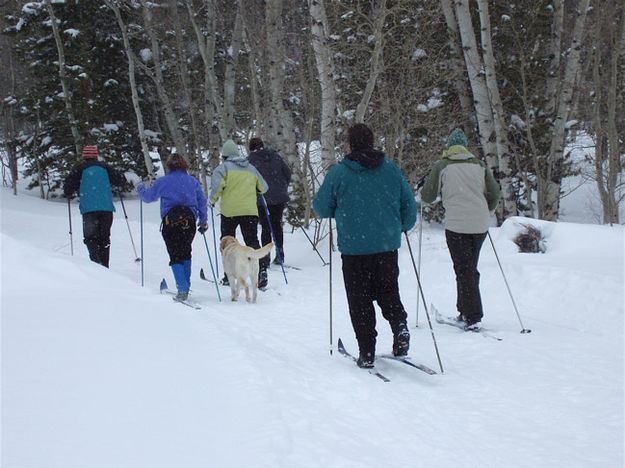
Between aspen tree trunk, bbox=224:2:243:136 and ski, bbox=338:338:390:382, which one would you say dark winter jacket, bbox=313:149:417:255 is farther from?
aspen tree trunk, bbox=224:2:243:136

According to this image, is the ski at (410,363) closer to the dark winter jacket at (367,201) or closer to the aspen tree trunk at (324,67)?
the dark winter jacket at (367,201)

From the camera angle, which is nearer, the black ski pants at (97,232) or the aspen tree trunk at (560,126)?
the black ski pants at (97,232)

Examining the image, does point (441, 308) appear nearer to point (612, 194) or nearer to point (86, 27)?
point (612, 194)

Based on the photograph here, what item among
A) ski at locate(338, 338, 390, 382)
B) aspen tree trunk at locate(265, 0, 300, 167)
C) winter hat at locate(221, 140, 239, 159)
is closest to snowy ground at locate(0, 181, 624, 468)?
ski at locate(338, 338, 390, 382)

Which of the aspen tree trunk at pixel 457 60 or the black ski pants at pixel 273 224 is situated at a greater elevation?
the aspen tree trunk at pixel 457 60

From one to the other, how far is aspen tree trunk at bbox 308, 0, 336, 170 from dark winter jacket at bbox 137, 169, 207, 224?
12.5ft

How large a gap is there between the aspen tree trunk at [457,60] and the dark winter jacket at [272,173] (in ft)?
19.6

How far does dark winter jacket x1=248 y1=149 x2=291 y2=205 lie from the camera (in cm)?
951

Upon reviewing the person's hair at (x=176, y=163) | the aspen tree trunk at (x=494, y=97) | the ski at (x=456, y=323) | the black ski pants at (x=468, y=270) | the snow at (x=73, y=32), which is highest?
the snow at (x=73, y=32)

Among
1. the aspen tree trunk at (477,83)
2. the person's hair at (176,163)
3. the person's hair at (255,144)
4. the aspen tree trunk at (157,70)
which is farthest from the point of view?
the aspen tree trunk at (157,70)

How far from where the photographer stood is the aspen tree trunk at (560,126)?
11961mm

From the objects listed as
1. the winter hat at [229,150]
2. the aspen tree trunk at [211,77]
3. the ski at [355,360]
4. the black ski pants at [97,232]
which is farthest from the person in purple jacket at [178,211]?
the aspen tree trunk at [211,77]

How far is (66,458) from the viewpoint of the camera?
254cm

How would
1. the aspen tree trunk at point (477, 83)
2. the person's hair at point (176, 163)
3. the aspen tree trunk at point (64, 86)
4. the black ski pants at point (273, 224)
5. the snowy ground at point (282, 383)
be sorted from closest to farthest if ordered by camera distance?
the snowy ground at point (282, 383), the person's hair at point (176, 163), the black ski pants at point (273, 224), the aspen tree trunk at point (477, 83), the aspen tree trunk at point (64, 86)
